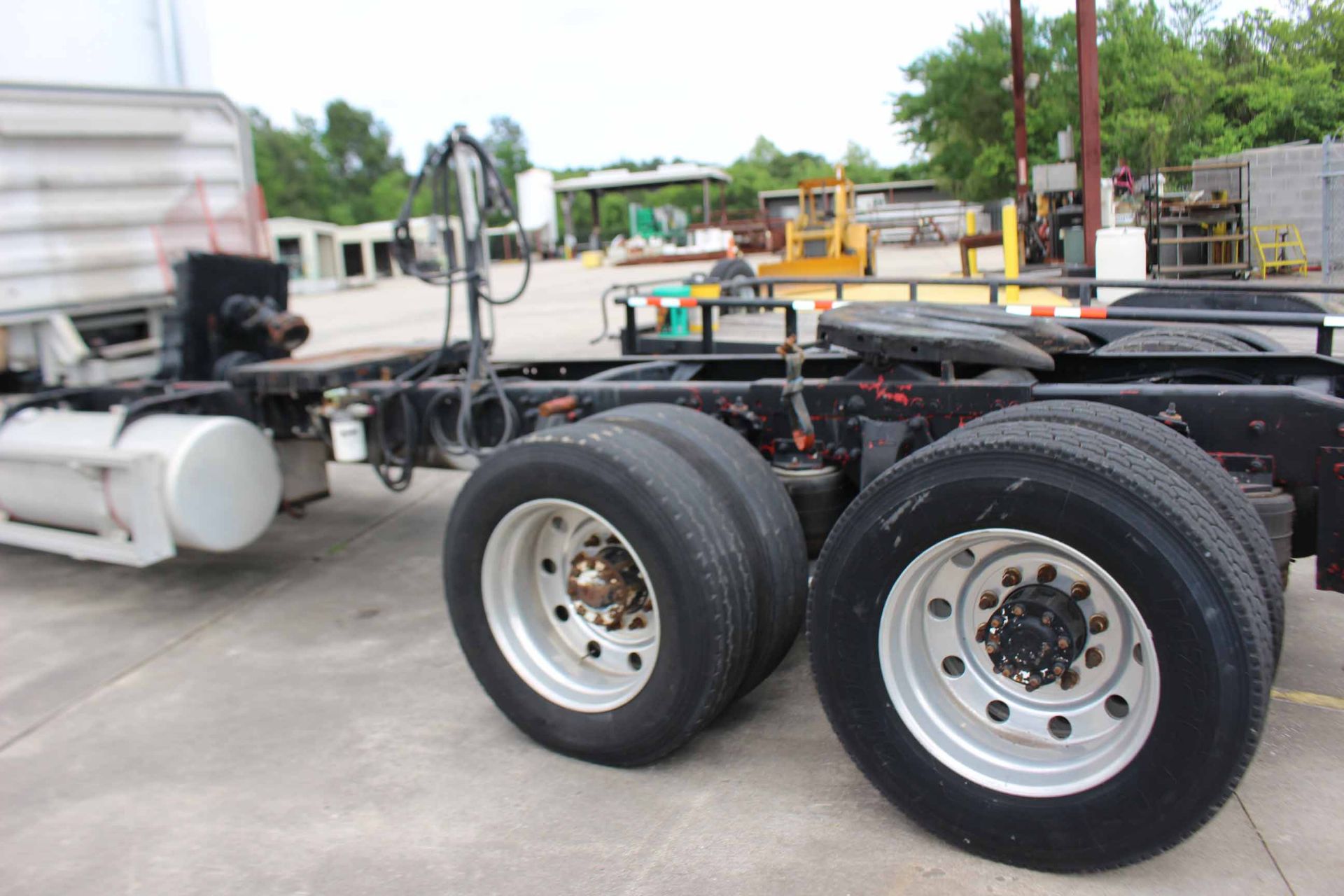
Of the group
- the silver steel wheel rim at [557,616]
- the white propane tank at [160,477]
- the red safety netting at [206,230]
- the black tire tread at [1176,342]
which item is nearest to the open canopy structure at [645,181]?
the red safety netting at [206,230]

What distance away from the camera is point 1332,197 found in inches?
157

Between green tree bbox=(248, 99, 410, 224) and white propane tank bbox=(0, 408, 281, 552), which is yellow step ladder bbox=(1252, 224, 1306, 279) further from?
green tree bbox=(248, 99, 410, 224)

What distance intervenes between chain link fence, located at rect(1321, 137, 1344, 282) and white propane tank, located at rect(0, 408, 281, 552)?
465cm

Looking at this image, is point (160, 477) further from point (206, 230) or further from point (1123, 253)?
point (1123, 253)

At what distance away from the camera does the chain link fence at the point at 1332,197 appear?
152 inches

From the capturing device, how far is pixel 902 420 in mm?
3426

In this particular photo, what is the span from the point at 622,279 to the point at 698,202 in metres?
32.5

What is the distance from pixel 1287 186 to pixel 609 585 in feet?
9.87

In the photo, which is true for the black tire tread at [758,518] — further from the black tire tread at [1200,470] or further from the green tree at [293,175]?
the green tree at [293,175]

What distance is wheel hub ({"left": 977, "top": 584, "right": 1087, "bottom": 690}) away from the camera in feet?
8.49

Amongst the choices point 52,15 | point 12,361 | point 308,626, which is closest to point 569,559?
point 308,626

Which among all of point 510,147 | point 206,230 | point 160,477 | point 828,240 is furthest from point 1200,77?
point 510,147

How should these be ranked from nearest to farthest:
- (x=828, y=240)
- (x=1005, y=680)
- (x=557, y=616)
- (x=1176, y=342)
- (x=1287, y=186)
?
(x=1005, y=680), (x=557, y=616), (x=1287, y=186), (x=1176, y=342), (x=828, y=240)

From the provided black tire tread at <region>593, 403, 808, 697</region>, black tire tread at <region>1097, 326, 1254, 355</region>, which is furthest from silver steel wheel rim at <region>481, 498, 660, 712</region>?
black tire tread at <region>1097, 326, 1254, 355</region>
